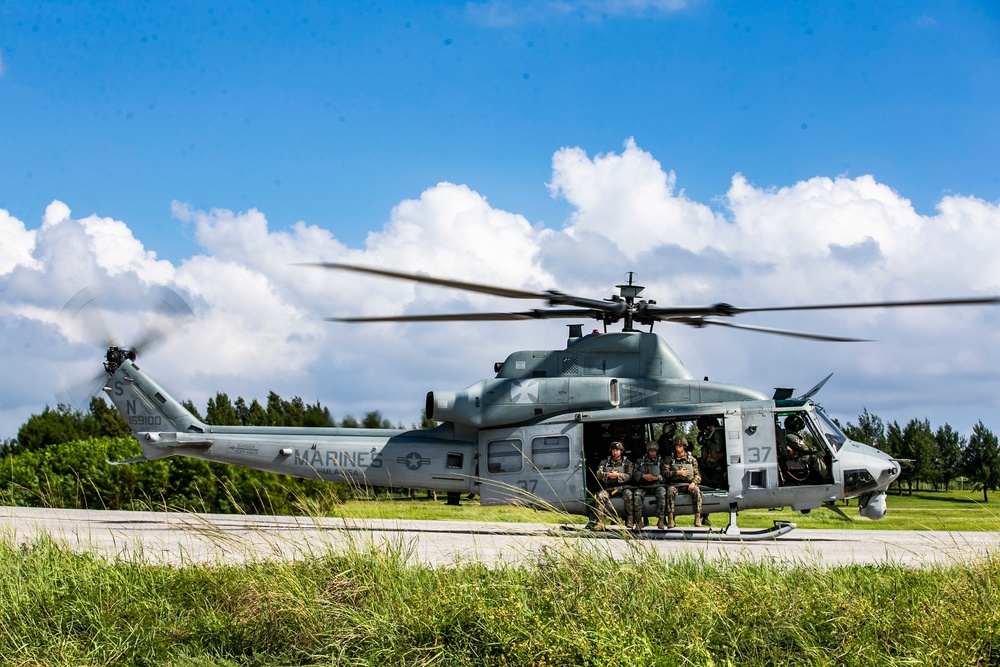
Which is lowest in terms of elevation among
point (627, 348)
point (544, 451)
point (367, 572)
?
point (367, 572)

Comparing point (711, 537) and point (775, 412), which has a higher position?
point (775, 412)

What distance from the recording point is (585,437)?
1462 cm

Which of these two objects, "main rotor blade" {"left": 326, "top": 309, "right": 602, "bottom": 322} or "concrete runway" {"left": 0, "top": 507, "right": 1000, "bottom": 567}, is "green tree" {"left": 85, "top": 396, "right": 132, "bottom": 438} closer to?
"concrete runway" {"left": 0, "top": 507, "right": 1000, "bottom": 567}

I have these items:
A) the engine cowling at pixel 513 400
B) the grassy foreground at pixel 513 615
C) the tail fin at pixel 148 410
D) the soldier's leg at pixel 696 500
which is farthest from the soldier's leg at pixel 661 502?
the tail fin at pixel 148 410

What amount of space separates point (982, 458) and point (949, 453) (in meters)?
1.31

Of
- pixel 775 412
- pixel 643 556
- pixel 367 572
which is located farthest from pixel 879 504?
pixel 367 572

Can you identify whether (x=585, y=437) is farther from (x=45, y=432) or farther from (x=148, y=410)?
(x=45, y=432)

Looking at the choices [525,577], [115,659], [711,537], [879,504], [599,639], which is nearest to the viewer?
[599,639]

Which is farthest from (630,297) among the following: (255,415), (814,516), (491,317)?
(255,415)

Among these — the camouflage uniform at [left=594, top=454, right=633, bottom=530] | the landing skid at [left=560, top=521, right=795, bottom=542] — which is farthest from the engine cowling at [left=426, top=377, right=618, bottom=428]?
the landing skid at [left=560, top=521, right=795, bottom=542]

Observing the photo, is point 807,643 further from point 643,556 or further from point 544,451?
point 544,451

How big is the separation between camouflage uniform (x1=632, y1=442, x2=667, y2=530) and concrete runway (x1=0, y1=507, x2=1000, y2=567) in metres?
0.73

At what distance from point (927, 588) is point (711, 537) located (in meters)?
5.53

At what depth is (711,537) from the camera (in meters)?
13.1
